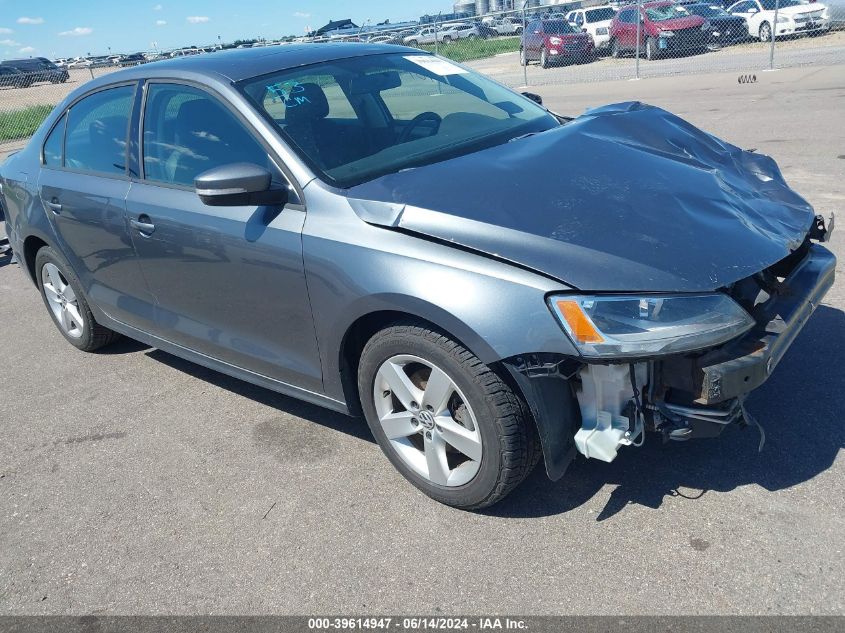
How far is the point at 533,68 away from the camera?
79.9 ft

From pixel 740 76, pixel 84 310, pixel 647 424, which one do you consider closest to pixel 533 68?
pixel 740 76

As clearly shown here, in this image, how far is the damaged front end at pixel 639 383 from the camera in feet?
8.40

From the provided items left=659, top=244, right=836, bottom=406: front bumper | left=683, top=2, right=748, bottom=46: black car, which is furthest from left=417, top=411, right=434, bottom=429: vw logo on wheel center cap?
left=683, top=2, right=748, bottom=46: black car

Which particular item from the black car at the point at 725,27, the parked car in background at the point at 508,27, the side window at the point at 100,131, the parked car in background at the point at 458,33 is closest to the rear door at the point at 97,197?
the side window at the point at 100,131

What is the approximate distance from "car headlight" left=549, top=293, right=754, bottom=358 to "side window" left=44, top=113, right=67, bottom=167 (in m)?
3.57

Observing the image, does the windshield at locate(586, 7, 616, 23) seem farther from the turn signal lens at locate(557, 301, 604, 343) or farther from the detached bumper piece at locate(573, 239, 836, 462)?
the turn signal lens at locate(557, 301, 604, 343)

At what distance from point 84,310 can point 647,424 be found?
3704 millimetres

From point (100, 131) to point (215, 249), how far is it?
4.76 ft

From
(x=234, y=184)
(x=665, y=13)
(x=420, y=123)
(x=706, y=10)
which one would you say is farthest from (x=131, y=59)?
(x=234, y=184)

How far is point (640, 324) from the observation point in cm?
255

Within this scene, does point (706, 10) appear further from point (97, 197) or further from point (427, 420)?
point (427, 420)

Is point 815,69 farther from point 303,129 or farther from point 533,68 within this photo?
point 303,129

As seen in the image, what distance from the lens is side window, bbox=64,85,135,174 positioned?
13.8 feet

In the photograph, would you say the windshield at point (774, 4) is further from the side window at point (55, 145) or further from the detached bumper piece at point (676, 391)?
the detached bumper piece at point (676, 391)
